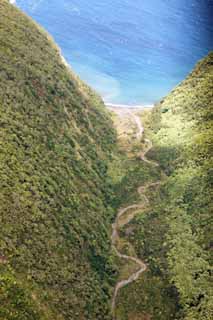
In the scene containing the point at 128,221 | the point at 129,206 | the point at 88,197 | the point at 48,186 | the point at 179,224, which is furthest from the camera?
the point at 129,206

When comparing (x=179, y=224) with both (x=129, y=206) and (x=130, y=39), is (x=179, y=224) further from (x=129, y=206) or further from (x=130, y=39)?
(x=130, y=39)

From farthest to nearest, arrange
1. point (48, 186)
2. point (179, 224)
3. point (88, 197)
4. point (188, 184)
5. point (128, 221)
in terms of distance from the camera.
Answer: point (188, 184), point (128, 221), point (88, 197), point (179, 224), point (48, 186)

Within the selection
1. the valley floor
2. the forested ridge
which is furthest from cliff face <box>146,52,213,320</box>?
the valley floor

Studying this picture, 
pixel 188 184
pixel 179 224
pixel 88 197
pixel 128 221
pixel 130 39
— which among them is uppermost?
pixel 130 39

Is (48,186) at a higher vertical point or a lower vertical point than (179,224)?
higher

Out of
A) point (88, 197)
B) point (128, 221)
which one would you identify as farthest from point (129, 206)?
point (88, 197)

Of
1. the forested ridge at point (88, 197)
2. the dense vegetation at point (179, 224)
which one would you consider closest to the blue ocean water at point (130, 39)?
the dense vegetation at point (179, 224)

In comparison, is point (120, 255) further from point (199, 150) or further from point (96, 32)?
point (96, 32)

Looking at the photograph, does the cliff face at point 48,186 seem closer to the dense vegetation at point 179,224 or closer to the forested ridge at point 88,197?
the forested ridge at point 88,197
